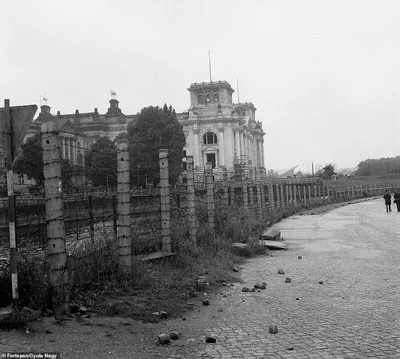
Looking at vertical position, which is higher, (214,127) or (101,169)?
(214,127)

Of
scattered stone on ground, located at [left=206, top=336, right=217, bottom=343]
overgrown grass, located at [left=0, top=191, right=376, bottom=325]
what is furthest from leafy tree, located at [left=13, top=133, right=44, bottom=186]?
scattered stone on ground, located at [left=206, top=336, right=217, bottom=343]

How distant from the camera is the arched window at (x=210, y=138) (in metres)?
94.5

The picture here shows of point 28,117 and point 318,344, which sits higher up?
point 28,117

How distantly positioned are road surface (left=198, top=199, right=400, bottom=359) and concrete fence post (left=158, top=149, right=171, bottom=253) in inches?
66.6

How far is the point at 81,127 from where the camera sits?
307 feet

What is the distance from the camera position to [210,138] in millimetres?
94938

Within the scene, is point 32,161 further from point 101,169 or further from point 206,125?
point 206,125

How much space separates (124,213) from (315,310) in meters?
3.21

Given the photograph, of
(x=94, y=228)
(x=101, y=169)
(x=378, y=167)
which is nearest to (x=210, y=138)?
(x=378, y=167)

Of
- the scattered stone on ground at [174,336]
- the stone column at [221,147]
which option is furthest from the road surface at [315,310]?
the stone column at [221,147]

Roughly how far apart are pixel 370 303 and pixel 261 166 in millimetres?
111430

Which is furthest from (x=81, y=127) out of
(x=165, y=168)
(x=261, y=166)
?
(x=165, y=168)

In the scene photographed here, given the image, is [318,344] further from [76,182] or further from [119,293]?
[76,182]

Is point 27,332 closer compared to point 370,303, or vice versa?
point 27,332
